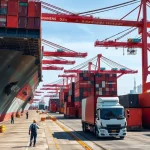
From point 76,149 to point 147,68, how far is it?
1334 inches

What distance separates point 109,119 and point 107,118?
0.20 m

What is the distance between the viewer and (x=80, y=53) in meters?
61.4

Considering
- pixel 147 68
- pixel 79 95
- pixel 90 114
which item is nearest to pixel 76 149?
pixel 90 114

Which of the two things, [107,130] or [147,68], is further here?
[147,68]

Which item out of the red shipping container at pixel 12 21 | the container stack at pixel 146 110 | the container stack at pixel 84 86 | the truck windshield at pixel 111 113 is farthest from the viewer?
the container stack at pixel 84 86

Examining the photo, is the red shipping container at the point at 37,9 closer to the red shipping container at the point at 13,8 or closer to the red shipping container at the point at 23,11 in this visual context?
the red shipping container at the point at 23,11

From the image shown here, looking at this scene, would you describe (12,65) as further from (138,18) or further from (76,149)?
(138,18)

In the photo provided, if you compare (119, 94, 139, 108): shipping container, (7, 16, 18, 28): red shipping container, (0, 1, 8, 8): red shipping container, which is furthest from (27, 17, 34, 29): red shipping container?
(119, 94, 139, 108): shipping container

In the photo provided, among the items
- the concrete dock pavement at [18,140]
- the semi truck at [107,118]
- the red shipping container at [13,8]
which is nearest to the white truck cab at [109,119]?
the semi truck at [107,118]

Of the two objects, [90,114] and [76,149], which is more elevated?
[90,114]

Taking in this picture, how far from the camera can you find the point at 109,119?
2416cm

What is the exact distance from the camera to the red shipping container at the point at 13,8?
30516 mm

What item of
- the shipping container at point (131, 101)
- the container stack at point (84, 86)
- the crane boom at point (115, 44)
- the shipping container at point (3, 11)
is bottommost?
the shipping container at point (131, 101)

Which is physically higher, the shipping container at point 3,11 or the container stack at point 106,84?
the shipping container at point 3,11
